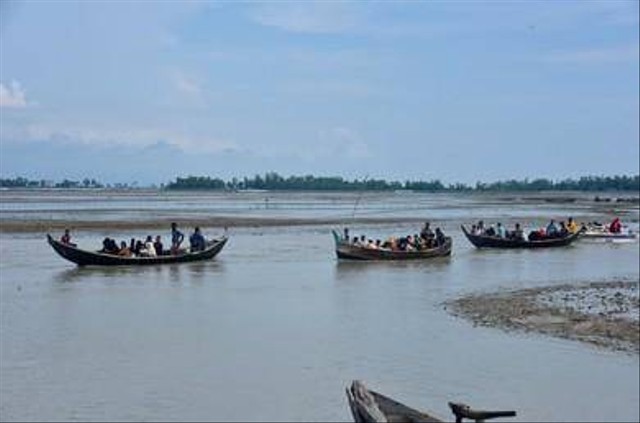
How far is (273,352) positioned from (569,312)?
7.53 metres

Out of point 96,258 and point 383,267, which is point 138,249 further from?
point 383,267

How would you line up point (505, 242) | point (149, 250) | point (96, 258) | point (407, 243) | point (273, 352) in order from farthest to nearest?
point (505, 242) < point (407, 243) < point (149, 250) < point (96, 258) < point (273, 352)

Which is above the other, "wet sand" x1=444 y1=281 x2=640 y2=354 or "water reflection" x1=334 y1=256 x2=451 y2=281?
"water reflection" x1=334 y1=256 x2=451 y2=281

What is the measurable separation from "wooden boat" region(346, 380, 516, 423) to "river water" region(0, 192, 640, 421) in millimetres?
1411

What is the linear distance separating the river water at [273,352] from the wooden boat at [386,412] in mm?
1411

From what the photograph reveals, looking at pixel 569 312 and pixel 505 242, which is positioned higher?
pixel 505 242

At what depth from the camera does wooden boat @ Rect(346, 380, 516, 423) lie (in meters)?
11.5

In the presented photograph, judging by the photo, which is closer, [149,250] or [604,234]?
[149,250]

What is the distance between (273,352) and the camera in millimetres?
18031

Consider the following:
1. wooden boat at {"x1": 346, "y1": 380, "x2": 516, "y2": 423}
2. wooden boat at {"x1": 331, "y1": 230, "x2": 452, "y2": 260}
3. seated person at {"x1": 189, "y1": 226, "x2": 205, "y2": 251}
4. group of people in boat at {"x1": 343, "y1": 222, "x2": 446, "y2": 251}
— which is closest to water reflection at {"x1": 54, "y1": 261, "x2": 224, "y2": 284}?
seated person at {"x1": 189, "y1": 226, "x2": 205, "y2": 251}

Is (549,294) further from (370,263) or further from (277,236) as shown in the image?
(277,236)

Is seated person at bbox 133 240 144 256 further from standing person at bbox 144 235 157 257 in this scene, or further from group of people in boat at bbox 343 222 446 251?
group of people in boat at bbox 343 222 446 251

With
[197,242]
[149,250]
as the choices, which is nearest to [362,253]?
[197,242]

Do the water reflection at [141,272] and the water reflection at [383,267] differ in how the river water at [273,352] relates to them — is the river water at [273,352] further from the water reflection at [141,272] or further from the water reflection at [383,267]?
the water reflection at [383,267]
